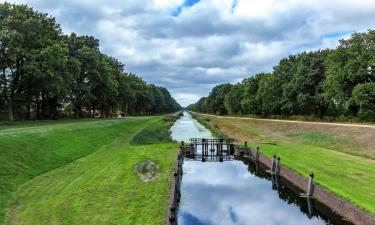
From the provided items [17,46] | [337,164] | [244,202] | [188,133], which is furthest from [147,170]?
[188,133]

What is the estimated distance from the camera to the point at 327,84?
68875mm

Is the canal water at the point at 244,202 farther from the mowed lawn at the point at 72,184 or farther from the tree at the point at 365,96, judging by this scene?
the tree at the point at 365,96

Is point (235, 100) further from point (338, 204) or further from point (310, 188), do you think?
point (338, 204)

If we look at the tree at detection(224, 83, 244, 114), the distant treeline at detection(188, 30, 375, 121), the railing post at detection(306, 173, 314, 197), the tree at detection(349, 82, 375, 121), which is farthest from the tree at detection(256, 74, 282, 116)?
the railing post at detection(306, 173, 314, 197)

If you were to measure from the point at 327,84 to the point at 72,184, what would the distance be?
5837cm

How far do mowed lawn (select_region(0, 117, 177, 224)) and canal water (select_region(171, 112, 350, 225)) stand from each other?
2123mm

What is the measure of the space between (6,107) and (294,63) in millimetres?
67471

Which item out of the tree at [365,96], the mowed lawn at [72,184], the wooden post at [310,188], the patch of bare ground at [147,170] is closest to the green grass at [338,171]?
the wooden post at [310,188]

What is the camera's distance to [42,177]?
75.2 ft

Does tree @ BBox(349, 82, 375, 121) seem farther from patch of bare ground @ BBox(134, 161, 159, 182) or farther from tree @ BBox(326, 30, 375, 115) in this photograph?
patch of bare ground @ BBox(134, 161, 159, 182)

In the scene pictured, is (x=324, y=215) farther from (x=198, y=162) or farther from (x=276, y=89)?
(x=276, y=89)

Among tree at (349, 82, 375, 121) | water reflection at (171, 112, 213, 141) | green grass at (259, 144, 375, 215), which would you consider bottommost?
water reflection at (171, 112, 213, 141)

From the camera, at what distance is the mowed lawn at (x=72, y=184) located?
637 inches

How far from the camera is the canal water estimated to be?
2008 centimetres
